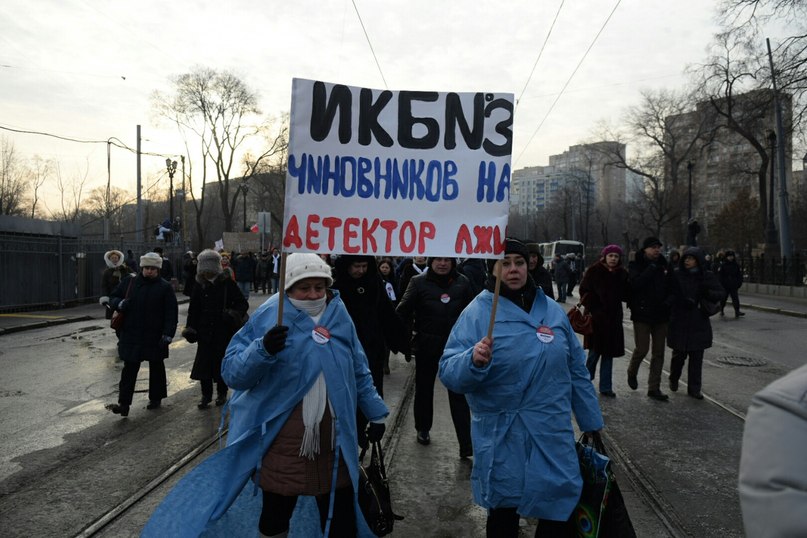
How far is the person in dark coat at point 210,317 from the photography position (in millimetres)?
7242

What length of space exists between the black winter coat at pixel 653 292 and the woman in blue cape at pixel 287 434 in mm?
5664

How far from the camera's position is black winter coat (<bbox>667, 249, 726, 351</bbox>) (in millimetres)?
7684

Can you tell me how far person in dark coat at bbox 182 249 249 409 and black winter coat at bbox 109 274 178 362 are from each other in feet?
0.82

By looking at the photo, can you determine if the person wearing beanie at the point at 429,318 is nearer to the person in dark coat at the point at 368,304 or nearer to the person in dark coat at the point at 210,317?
the person in dark coat at the point at 368,304

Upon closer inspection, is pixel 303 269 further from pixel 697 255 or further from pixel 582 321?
pixel 697 255

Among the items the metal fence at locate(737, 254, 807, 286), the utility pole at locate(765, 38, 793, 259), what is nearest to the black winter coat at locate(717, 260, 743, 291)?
the utility pole at locate(765, 38, 793, 259)

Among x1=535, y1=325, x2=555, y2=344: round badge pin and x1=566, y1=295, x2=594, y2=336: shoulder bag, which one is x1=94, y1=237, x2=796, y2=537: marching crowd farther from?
x1=566, y1=295, x2=594, y2=336: shoulder bag

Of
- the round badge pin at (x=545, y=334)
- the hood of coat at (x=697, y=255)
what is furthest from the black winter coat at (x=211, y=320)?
the hood of coat at (x=697, y=255)

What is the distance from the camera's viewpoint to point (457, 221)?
3.30 metres

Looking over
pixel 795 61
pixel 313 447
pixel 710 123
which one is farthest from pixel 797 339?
pixel 710 123

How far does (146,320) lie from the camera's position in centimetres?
715

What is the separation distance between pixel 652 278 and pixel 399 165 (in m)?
5.54

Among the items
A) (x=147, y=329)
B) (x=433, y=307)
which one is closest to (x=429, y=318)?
(x=433, y=307)

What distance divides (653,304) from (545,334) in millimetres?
5344
